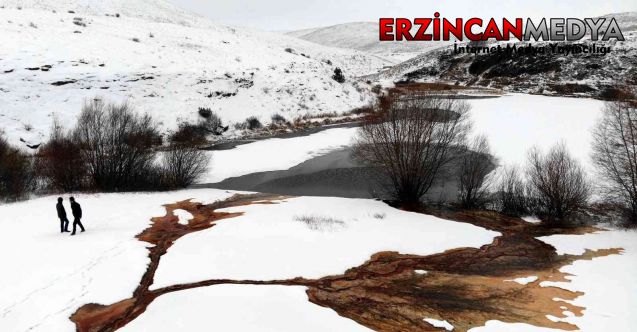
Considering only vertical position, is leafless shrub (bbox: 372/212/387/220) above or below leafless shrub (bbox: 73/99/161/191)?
below

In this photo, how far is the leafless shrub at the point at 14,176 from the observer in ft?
80.0

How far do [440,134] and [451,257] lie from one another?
34.1 ft

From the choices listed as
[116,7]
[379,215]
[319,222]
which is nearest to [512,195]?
[379,215]

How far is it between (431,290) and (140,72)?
140 ft

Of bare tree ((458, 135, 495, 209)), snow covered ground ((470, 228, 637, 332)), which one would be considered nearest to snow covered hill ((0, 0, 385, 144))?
bare tree ((458, 135, 495, 209))

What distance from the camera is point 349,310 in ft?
34.9

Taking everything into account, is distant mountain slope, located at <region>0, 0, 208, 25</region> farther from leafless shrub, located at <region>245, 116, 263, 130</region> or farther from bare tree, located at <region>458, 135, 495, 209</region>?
bare tree, located at <region>458, 135, 495, 209</region>

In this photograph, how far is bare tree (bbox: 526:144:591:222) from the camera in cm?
2122

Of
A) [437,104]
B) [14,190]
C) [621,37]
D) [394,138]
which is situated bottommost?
[14,190]

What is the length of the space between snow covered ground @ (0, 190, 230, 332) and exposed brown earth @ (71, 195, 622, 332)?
53 centimetres

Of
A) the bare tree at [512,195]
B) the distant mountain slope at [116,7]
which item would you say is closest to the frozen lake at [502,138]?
the bare tree at [512,195]

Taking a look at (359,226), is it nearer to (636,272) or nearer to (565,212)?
(636,272)

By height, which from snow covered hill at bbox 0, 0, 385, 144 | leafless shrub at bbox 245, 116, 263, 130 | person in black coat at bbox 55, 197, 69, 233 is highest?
snow covered hill at bbox 0, 0, 385, 144

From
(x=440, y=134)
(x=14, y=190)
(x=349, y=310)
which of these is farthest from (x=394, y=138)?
(x=14, y=190)
